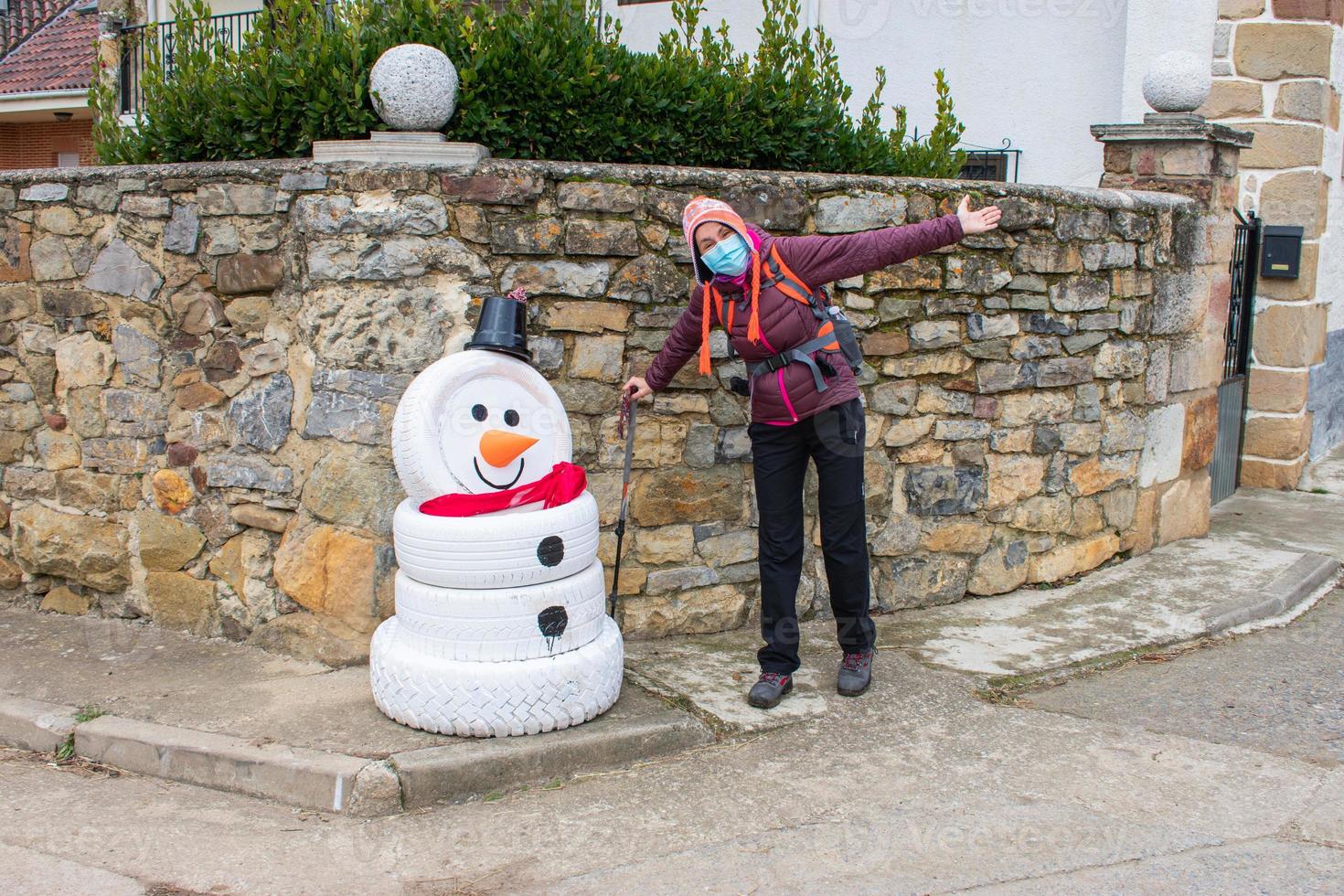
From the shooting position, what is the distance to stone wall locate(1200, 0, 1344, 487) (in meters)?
7.95

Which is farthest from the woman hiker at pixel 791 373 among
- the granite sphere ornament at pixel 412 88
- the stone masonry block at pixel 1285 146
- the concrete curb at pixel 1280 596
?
the stone masonry block at pixel 1285 146

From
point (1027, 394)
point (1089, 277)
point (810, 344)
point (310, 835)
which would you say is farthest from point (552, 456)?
point (1089, 277)

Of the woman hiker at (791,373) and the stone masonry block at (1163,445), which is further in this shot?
the stone masonry block at (1163,445)

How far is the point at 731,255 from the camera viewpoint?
414 cm

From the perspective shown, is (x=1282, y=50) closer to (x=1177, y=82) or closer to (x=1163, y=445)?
(x=1177, y=82)

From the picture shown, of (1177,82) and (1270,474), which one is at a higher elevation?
(1177,82)

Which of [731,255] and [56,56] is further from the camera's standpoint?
[56,56]

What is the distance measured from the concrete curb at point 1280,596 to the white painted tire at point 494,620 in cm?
309

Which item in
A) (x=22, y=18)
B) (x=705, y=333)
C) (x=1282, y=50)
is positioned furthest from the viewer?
(x=22, y=18)

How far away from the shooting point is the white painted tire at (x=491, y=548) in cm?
387

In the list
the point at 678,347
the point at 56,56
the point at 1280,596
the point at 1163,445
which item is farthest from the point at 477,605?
the point at 56,56

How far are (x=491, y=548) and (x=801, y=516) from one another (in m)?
1.18

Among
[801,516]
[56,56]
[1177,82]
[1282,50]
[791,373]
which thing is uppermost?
[56,56]

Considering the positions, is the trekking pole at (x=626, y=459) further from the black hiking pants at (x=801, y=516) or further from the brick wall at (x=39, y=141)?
the brick wall at (x=39, y=141)
